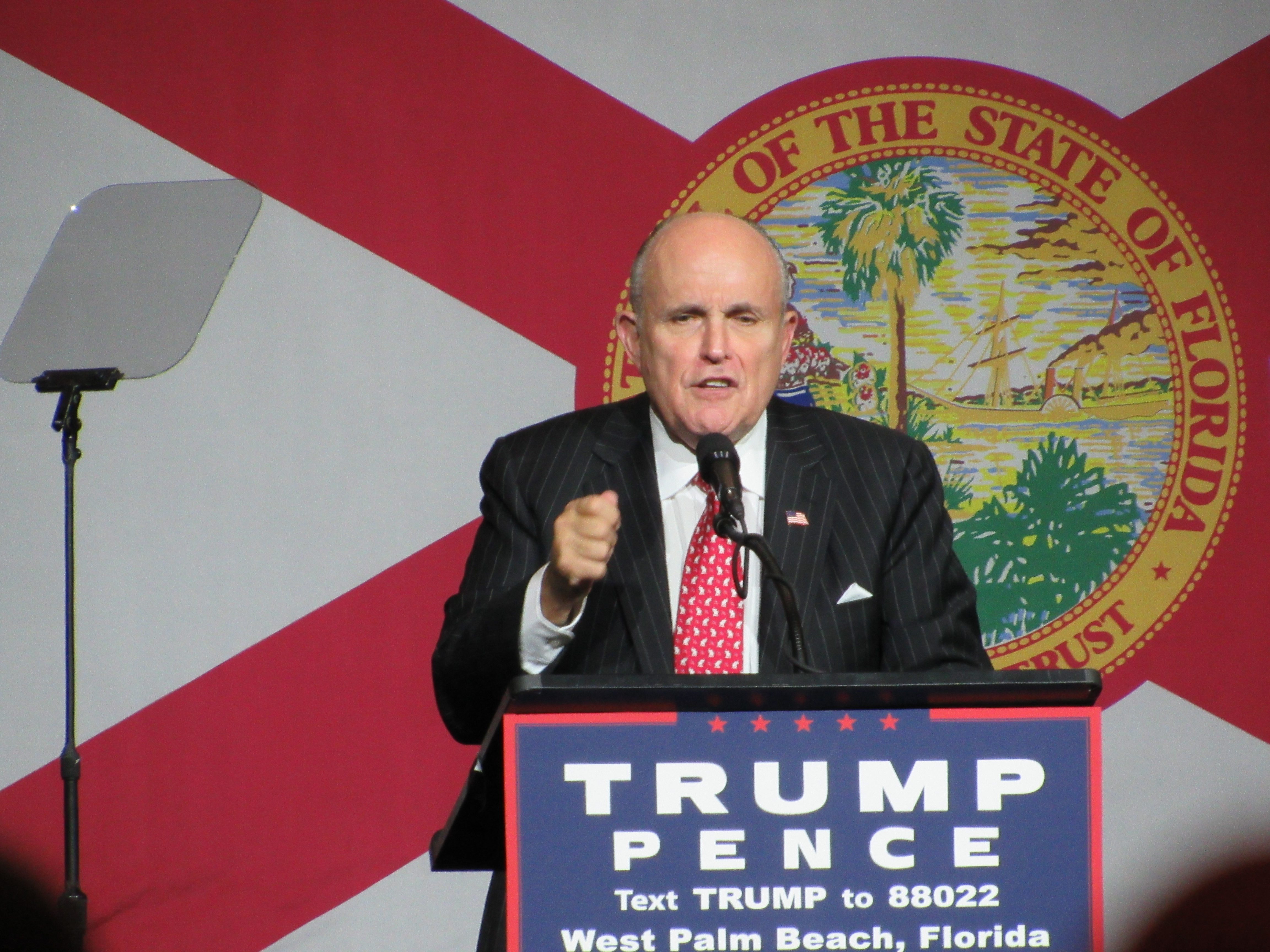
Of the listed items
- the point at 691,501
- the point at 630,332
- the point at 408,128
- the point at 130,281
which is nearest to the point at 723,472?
the point at 691,501

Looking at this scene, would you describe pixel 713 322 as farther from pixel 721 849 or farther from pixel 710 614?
pixel 721 849

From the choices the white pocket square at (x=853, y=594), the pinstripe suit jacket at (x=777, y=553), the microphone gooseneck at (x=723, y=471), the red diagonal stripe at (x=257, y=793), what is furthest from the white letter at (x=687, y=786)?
the red diagonal stripe at (x=257, y=793)

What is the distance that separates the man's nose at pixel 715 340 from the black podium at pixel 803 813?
0.71 meters

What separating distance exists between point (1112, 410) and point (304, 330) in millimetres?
1650

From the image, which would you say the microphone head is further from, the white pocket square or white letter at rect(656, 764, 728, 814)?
the white pocket square

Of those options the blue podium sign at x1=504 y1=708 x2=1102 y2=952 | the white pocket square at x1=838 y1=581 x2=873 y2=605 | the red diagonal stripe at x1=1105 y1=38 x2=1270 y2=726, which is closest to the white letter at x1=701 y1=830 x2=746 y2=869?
the blue podium sign at x1=504 y1=708 x2=1102 y2=952

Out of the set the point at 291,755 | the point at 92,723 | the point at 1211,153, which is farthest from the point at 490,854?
the point at 1211,153

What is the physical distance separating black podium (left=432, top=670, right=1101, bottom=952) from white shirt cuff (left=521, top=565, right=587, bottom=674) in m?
0.34

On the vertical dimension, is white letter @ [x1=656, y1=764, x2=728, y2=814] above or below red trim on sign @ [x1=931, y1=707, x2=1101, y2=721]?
below

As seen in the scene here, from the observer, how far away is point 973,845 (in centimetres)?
96

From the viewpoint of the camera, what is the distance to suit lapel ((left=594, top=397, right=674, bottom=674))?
150 centimetres

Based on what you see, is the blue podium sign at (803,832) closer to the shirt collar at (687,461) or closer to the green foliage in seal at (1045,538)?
the shirt collar at (687,461)

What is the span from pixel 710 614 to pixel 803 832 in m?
0.58

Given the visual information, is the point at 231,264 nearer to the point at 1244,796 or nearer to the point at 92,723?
the point at 92,723
